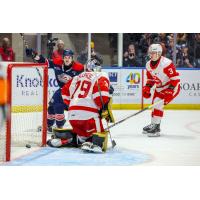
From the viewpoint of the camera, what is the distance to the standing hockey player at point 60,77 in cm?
299

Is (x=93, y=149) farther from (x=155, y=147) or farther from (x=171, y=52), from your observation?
(x=171, y=52)

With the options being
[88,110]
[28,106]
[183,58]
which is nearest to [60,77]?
[28,106]

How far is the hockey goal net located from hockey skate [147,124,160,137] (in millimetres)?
763

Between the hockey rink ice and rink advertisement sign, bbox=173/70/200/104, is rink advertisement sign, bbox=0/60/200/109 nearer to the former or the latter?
rink advertisement sign, bbox=173/70/200/104

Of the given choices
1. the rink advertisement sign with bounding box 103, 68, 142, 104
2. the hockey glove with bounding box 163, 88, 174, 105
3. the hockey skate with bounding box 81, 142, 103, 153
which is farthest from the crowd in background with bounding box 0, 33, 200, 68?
the hockey skate with bounding box 81, 142, 103, 153

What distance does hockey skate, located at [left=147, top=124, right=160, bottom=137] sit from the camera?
3.26 m

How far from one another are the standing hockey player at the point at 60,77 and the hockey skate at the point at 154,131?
23.4 inches

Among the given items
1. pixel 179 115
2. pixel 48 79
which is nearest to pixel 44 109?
pixel 48 79

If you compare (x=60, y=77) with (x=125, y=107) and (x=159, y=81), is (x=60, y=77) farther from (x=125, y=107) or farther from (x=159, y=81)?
(x=125, y=107)

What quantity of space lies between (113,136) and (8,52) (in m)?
0.89

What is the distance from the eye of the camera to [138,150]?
109 inches

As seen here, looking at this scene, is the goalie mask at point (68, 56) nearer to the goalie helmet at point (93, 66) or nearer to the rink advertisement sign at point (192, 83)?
the goalie helmet at point (93, 66)

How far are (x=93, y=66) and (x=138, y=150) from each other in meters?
0.56

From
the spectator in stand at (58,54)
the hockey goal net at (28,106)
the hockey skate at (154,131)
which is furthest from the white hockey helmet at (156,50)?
the hockey goal net at (28,106)
